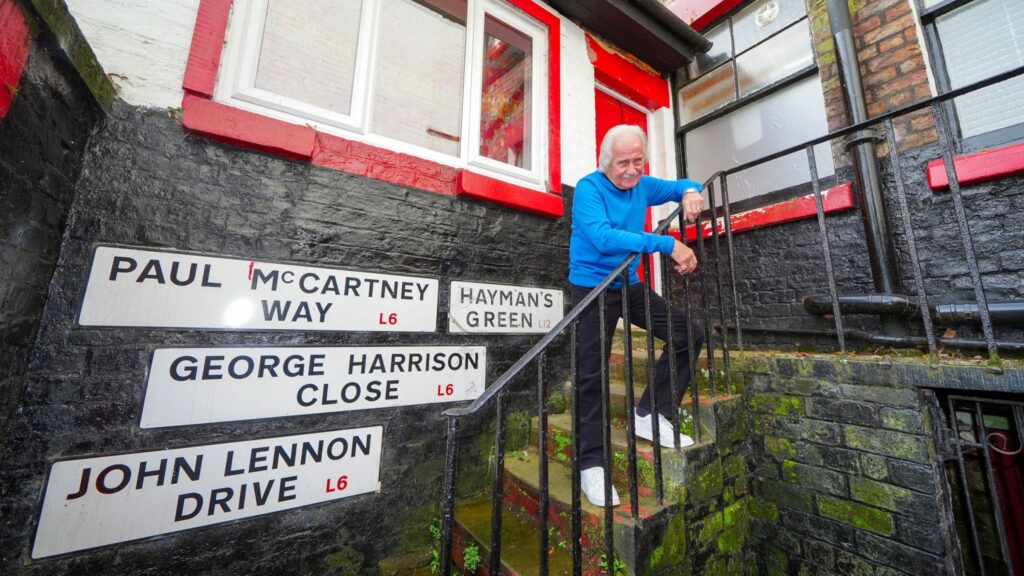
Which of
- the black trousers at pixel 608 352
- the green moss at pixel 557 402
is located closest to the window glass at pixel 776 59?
the black trousers at pixel 608 352

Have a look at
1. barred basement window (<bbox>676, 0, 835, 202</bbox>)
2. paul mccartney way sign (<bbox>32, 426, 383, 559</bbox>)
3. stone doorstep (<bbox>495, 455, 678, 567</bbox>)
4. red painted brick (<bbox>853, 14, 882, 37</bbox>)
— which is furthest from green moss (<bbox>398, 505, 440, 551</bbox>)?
red painted brick (<bbox>853, 14, 882, 37</bbox>)

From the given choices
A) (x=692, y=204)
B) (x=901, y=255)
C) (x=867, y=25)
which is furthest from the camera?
(x=867, y=25)

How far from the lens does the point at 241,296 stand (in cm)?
197

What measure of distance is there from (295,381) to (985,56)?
5.06 m

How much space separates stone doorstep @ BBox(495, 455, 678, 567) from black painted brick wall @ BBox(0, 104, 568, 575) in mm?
555

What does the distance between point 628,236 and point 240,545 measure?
249cm

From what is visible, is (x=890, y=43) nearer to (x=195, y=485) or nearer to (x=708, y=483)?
(x=708, y=483)

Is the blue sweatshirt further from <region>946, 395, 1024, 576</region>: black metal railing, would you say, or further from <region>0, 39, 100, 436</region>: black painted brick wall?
<region>0, 39, 100, 436</region>: black painted brick wall

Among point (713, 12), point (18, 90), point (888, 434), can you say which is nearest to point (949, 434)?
point (888, 434)

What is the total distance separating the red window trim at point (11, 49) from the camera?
1154mm

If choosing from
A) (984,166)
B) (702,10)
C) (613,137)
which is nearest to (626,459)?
(613,137)

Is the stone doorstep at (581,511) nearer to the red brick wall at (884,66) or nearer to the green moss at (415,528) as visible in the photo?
the green moss at (415,528)

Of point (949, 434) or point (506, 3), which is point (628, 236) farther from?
point (506, 3)

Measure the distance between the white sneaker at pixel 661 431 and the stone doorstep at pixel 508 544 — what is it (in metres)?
0.74
